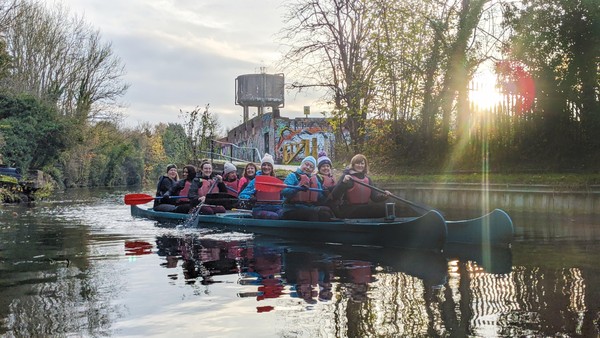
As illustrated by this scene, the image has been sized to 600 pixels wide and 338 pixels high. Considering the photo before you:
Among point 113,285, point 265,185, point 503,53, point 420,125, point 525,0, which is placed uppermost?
point 525,0

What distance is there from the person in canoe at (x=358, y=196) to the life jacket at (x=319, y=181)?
43 cm

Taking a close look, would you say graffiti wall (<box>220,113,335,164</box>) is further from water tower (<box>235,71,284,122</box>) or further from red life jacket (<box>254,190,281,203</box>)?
red life jacket (<box>254,190,281,203</box>)

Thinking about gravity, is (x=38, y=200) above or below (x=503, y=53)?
below

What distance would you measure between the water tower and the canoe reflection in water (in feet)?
117

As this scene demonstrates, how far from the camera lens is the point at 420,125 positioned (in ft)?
63.2

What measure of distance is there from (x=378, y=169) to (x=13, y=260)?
13379 millimetres

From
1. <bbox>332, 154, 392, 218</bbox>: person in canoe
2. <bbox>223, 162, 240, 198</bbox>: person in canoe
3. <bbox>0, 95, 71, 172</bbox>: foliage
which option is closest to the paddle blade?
<bbox>223, 162, 240, 198</bbox>: person in canoe

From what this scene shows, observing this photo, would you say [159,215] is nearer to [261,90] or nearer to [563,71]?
[563,71]

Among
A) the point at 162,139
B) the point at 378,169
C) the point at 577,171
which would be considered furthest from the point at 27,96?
the point at 162,139

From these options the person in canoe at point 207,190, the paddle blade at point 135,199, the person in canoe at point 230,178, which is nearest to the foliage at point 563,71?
the person in canoe at point 230,178

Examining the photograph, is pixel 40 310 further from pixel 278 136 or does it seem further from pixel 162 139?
pixel 162 139

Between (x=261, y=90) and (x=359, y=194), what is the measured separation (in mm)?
36140

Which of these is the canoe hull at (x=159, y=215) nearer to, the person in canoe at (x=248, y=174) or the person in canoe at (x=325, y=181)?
the person in canoe at (x=248, y=174)

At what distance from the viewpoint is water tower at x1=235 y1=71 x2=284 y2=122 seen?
151 ft
